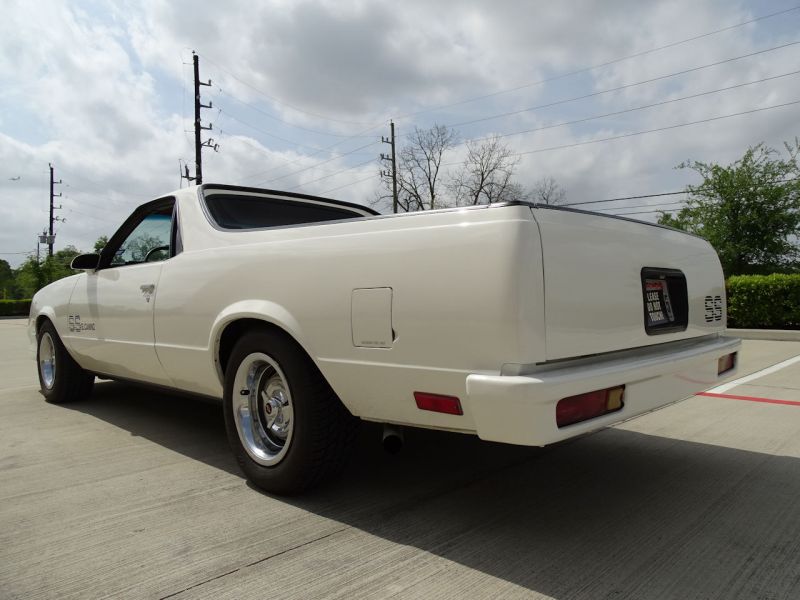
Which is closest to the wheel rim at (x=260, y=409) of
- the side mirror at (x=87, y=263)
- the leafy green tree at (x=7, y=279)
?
the side mirror at (x=87, y=263)

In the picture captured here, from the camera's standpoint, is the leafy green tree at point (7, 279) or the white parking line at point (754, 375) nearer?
the white parking line at point (754, 375)

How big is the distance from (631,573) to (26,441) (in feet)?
13.1

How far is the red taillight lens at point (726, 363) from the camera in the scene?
313 cm

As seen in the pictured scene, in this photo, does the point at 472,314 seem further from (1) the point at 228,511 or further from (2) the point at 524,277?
(1) the point at 228,511

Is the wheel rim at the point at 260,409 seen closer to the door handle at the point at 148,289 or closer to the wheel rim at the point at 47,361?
the door handle at the point at 148,289

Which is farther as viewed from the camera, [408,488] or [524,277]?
[408,488]

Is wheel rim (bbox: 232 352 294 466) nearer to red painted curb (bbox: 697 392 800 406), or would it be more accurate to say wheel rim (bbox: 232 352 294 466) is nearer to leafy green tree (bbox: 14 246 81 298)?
red painted curb (bbox: 697 392 800 406)

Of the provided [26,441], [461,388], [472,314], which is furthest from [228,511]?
[26,441]

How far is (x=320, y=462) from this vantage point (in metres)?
2.70

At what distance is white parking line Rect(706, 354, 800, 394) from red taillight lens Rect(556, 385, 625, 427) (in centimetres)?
350

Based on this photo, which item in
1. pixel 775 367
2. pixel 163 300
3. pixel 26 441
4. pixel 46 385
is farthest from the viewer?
pixel 775 367

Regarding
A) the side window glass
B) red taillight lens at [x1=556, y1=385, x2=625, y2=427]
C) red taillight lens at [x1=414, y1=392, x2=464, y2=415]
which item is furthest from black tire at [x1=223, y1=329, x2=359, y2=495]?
the side window glass

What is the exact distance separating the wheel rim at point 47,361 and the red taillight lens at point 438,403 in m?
4.45

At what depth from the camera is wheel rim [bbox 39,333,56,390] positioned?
534 centimetres
